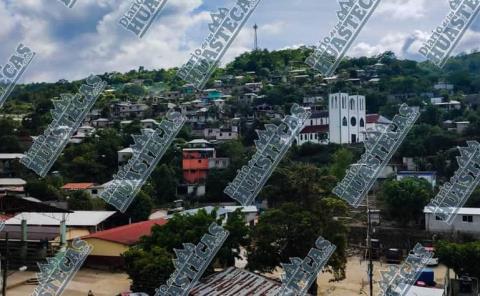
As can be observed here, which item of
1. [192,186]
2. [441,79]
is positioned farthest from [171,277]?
[441,79]

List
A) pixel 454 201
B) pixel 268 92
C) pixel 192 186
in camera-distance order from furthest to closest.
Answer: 1. pixel 268 92
2. pixel 192 186
3. pixel 454 201

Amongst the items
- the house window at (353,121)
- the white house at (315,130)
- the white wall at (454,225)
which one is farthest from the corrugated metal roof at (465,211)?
the house window at (353,121)

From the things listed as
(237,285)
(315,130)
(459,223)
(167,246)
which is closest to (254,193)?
(167,246)

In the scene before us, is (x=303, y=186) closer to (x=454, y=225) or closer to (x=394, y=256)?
(x=394, y=256)

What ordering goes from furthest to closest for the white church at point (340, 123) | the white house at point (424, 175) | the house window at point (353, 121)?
the house window at point (353, 121)
the white church at point (340, 123)
the white house at point (424, 175)

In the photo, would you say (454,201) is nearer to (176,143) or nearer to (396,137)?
(396,137)

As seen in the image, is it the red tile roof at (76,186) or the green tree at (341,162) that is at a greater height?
the green tree at (341,162)

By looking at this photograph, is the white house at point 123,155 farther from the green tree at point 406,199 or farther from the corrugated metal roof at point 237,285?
the corrugated metal roof at point 237,285

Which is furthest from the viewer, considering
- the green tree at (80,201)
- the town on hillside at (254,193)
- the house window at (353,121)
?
the house window at (353,121)
